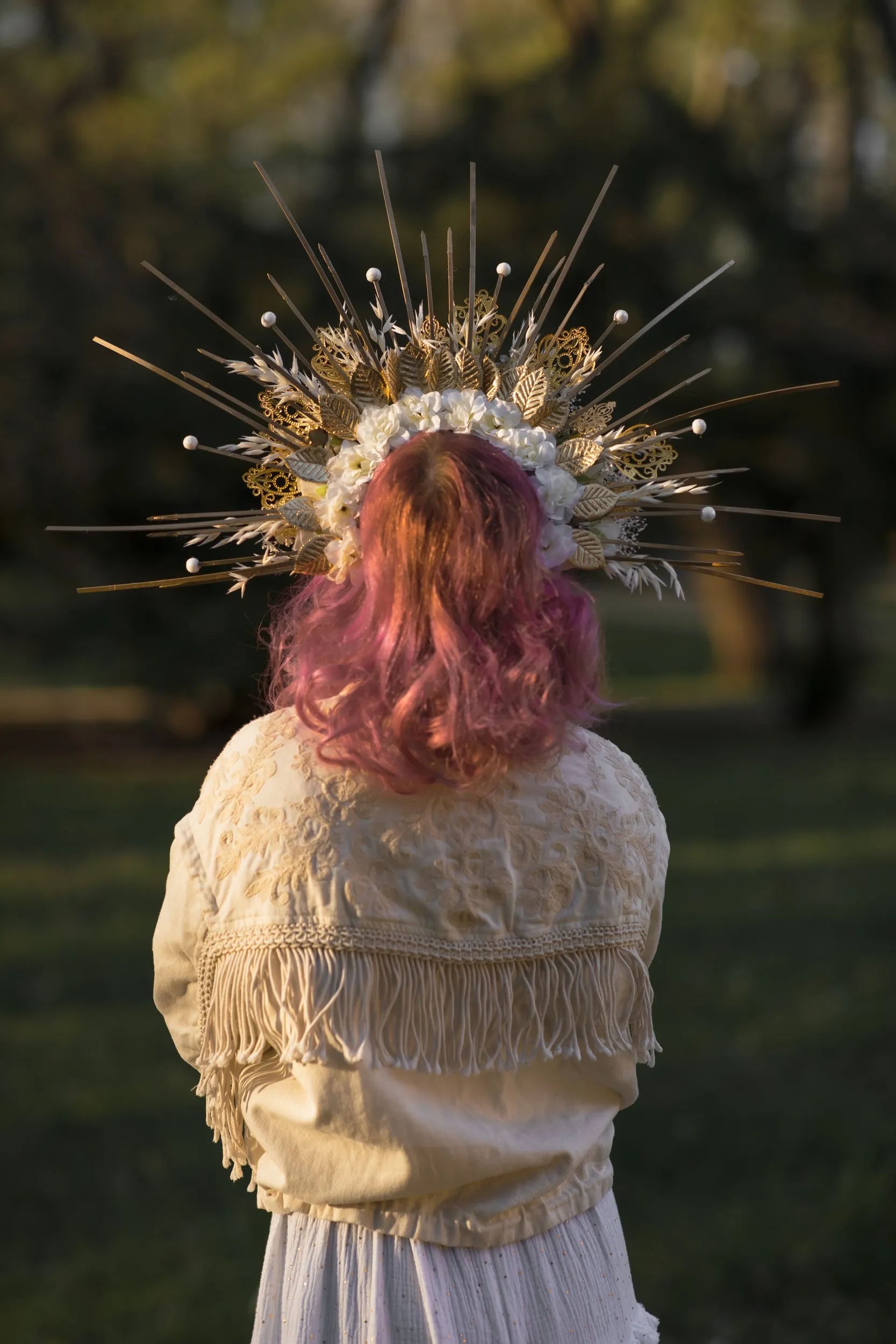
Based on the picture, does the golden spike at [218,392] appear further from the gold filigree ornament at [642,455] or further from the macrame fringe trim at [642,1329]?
the macrame fringe trim at [642,1329]

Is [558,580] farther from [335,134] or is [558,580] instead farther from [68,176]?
[335,134]

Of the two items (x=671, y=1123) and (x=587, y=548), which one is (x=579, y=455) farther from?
(x=671, y=1123)

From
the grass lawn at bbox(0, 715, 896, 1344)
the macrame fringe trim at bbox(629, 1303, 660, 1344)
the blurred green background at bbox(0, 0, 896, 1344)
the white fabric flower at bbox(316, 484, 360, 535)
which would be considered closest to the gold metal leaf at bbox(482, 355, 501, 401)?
the white fabric flower at bbox(316, 484, 360, 535)

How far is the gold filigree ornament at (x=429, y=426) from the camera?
1771 mm

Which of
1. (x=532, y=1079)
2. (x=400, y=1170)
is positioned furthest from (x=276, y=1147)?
(x=532, y=1079)

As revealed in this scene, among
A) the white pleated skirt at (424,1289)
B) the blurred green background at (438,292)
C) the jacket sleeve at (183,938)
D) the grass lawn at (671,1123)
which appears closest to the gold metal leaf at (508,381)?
the jacket sleeve at (183,938)

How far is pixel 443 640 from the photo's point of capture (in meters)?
1.60

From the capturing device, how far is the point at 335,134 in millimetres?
11500

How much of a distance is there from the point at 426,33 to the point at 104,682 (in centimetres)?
635

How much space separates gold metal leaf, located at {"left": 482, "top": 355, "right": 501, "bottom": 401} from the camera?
6.04 ft

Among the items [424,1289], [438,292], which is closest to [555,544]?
[424,1289]

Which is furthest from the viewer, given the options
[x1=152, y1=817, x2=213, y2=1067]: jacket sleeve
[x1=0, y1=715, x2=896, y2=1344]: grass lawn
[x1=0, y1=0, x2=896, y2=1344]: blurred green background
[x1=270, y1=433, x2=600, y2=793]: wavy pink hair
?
[x1=0, y1=0, x2=896, y2=1344]: blurred green background

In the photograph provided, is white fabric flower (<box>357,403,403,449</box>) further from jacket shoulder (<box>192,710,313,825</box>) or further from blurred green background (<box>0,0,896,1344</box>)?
blurred green background (<box>0,0,896,1344</box>)

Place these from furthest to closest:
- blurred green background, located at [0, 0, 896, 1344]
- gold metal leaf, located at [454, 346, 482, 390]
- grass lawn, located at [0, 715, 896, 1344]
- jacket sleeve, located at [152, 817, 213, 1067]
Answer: blurred green background, located at [0, 0, 896, 1344]
grass lawn, located at [0, 715, 896, 1344]
gold metal leaf, located at [454, 346, 482, 390]
jacket sleeve, located at [152, 817, 213, 1067]
